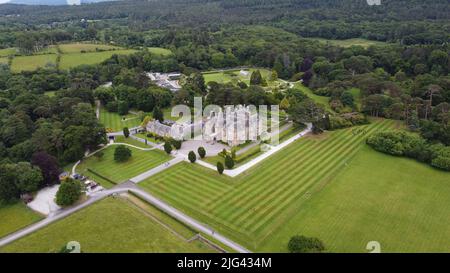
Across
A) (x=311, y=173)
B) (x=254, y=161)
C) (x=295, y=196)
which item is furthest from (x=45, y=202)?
(x=311, y=173)

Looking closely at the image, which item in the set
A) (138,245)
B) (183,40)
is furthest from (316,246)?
(183,40)

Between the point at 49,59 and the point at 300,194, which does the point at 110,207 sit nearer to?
the point at 300,194

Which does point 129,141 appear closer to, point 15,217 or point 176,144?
point 176,144

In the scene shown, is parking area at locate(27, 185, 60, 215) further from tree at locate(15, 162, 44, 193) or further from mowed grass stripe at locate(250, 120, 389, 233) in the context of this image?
mowed grass stripe at locate(250, 120, 389, 233)

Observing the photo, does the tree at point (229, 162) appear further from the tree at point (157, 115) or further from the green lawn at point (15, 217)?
the green lawn at point (15, 217)

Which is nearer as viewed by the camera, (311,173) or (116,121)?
→ (311,173)

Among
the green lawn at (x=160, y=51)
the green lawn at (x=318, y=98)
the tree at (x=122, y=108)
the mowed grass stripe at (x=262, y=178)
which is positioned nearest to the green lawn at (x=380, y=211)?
the mowed grass stripe at (x=262, y=178)
